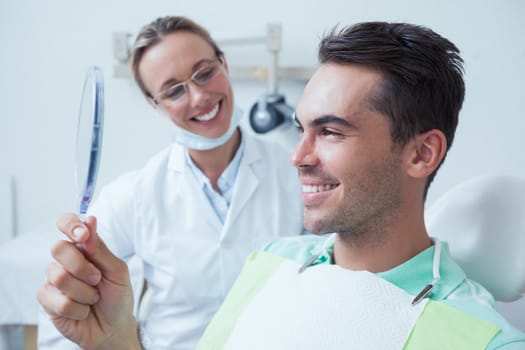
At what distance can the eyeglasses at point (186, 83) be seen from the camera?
1.51m

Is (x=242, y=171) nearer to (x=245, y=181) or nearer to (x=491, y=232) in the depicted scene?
(x=245, y=181)

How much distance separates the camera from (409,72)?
3.22ft

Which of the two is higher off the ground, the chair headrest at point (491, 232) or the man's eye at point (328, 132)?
the man's eye at point (328, 132)

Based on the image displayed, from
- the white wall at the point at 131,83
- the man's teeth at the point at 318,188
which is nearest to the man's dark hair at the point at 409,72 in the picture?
the man's teeth at the point at 318,188

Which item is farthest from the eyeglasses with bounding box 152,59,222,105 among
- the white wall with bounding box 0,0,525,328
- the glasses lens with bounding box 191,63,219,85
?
the white wall with bounding box 0,0,525,328

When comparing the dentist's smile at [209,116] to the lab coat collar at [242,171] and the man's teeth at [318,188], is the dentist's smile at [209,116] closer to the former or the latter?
the lab coat collar at [242,171]

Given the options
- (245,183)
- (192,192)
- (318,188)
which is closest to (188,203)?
(192,192)

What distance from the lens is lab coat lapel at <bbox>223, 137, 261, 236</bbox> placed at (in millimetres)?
1513

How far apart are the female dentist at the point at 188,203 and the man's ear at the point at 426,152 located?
60 centimetres

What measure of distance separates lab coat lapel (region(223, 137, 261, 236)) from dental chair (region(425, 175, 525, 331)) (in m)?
0.55

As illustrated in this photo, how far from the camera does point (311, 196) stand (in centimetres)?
102

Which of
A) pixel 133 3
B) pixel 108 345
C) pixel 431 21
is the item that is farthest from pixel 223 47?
pixel 108 345

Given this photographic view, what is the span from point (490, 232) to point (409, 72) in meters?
0.39

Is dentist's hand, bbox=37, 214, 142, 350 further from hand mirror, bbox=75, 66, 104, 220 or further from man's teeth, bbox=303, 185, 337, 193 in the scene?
man's teeth, bbox=303, 185, 337, 193
